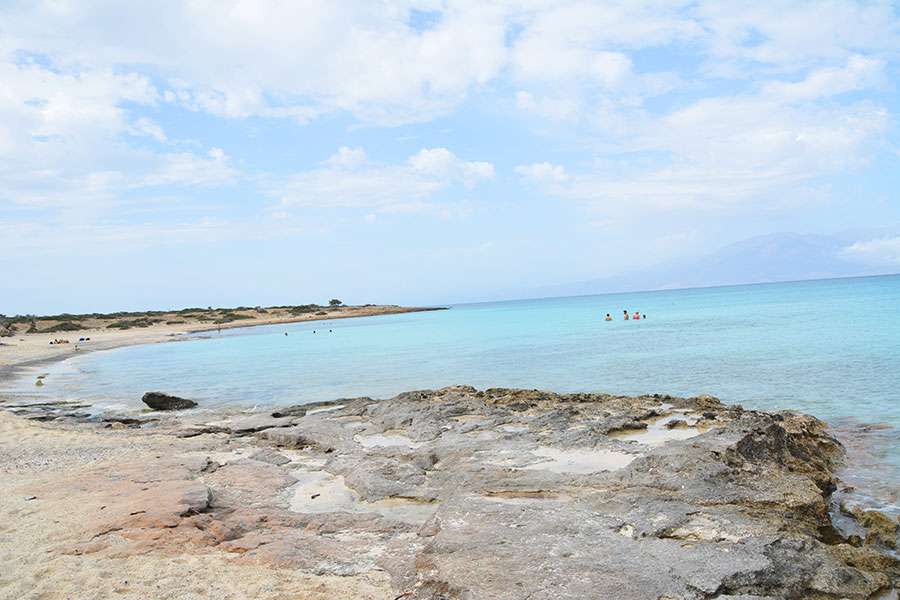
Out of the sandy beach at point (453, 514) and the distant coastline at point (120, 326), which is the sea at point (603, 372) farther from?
the distant coastline at point (120, 326)

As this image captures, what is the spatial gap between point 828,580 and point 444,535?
3407mm

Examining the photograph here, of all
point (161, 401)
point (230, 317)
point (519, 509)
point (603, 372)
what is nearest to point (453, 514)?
point (519, 509)

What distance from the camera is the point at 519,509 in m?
6.25

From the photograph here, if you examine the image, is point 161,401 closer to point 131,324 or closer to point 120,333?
point 120,333

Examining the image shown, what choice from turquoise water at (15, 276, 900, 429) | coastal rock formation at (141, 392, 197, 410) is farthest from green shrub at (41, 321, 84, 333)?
coastal rock formation at (141, 392, 197, 410)

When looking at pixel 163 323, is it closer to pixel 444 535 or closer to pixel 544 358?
pixel 544 358

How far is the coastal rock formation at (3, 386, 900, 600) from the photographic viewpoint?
4879 millimetres

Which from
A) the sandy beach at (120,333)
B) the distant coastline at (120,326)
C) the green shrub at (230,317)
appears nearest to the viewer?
the sandy beach at (120,333)

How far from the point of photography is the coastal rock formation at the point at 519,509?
4.88m

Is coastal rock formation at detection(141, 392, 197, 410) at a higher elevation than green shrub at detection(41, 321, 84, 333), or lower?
lower

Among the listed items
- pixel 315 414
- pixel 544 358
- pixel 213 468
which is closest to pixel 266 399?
pixel 315 414

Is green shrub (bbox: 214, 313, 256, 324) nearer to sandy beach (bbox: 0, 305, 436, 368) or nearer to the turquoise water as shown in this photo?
sandy beach (bbox: 0, 305, 436, 368)

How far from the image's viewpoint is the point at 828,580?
486cm

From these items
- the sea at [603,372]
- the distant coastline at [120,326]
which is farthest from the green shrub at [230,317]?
the sea at [603,372]
